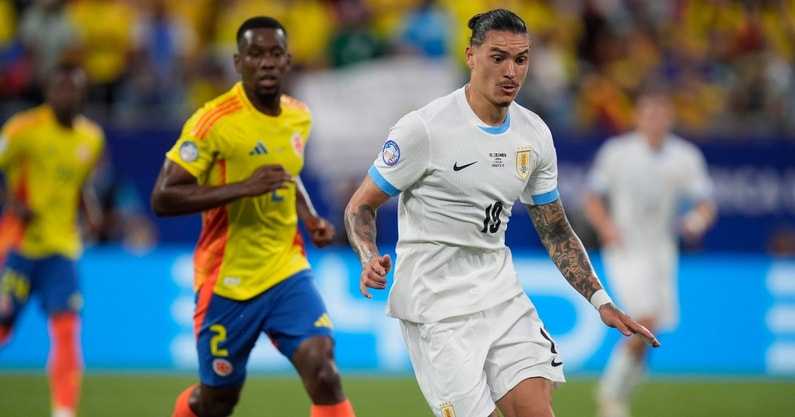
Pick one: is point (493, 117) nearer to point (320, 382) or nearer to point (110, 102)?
point (320, 382)

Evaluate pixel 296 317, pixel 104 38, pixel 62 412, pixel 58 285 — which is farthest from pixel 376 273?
pixel 104 38

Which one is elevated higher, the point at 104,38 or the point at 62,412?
the point at 104,38

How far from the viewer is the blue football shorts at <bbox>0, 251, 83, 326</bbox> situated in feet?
31.0

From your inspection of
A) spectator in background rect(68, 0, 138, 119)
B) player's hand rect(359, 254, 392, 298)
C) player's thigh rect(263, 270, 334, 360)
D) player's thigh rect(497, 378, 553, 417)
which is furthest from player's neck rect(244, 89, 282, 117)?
spectator in background rect(68, 0, 138, 119)

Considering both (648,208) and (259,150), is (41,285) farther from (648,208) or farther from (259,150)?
(648,208)

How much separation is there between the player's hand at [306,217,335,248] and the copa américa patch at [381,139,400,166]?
1.60 m

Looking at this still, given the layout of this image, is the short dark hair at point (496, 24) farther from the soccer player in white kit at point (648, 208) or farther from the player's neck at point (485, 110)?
the soccer player in white kit at point (648, 208)

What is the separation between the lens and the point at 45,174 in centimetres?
973

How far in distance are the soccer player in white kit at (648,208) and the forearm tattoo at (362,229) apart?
17.1 ft

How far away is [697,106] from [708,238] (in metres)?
2.16

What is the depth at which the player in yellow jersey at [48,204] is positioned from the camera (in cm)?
949

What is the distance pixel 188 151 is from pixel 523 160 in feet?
6.63

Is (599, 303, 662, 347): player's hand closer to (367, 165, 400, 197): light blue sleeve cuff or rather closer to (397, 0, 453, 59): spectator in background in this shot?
(367, 165, 400, 197): light blue sleeve cuff

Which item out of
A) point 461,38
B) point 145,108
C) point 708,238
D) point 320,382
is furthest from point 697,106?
point 320,382
